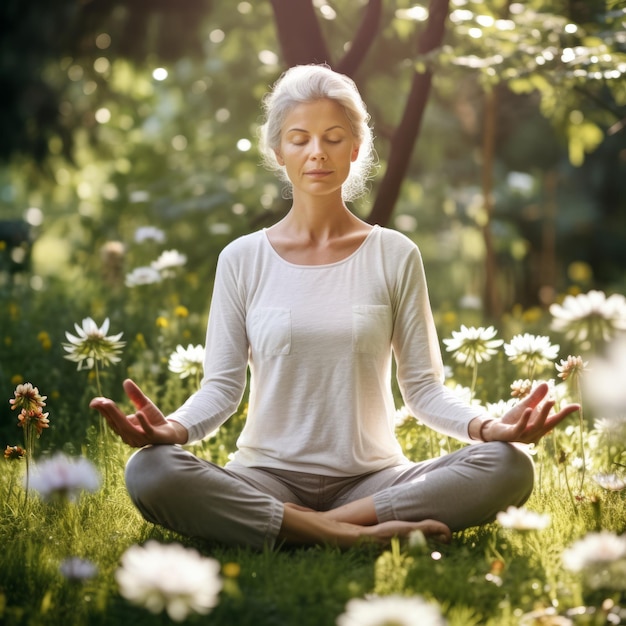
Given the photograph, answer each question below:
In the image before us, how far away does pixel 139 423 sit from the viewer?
100 inches

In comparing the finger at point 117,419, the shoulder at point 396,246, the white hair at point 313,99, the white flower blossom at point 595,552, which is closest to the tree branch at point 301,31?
the white hair at point 313,99

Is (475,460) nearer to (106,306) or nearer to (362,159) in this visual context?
(362,159)

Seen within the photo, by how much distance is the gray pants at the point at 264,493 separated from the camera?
259cm

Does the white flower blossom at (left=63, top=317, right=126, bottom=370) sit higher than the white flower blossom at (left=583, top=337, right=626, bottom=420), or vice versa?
the white flower blossom at (left=63, top=317, right=126, bottom=370)

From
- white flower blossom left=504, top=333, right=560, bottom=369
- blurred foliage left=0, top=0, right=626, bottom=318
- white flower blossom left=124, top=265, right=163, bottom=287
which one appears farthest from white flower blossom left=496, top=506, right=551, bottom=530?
white flower blossom left=124, top=265, right=163, bottom=287

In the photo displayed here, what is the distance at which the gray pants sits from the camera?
8.49 ft

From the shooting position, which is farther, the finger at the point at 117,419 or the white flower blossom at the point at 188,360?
the white flower blossom at the point at 188,360

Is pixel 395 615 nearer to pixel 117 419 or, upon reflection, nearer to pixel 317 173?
pixel 117 419

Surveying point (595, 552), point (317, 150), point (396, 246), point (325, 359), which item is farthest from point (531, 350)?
point (595, 552)

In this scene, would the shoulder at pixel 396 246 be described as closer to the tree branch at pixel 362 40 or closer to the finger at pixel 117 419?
the finger at pixel 117 419

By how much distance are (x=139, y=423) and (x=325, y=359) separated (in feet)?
1.86

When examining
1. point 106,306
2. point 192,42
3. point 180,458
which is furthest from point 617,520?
point 192,42

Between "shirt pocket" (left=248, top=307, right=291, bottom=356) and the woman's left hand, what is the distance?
23.5 inches

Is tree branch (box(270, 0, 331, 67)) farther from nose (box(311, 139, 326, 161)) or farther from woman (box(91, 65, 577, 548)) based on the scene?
nose (box(311, 139, 326, 161))
